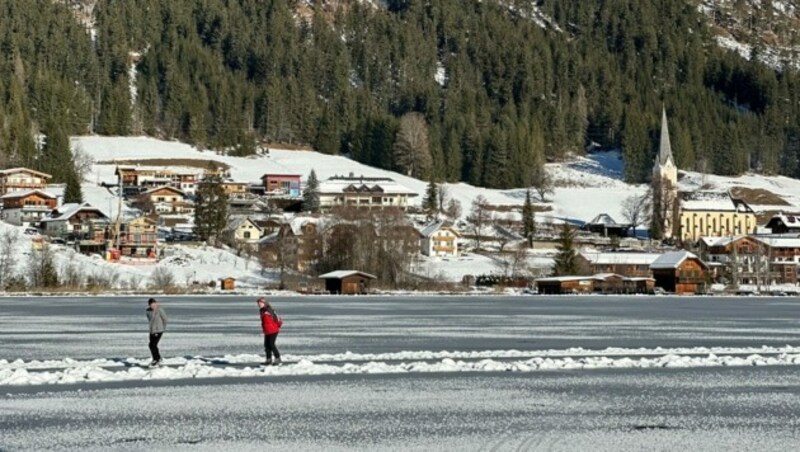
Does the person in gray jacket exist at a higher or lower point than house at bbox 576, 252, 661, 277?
lower

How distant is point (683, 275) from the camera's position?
9781cm

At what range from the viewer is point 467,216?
140375 mm

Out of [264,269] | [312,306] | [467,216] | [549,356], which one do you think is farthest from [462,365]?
[467,216]

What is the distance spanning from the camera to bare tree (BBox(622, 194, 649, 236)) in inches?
5778

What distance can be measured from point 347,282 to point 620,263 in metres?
36.9

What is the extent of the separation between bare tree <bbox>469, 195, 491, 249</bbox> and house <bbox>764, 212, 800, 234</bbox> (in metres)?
38.4

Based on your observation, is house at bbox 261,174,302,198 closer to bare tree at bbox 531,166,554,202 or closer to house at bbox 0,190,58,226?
house at bbox 0,190,58,226

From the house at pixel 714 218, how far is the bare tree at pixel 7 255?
91223mm

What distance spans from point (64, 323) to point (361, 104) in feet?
520

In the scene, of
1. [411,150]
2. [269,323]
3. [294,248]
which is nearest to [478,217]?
[294,248]

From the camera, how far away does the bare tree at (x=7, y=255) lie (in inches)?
3189

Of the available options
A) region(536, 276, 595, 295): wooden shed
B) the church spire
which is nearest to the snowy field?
region(536, 276, 595, 295): wooden shed

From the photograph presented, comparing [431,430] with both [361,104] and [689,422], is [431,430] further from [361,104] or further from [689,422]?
[361,104]

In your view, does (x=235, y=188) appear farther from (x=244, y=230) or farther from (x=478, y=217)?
(x=478, y=217)
